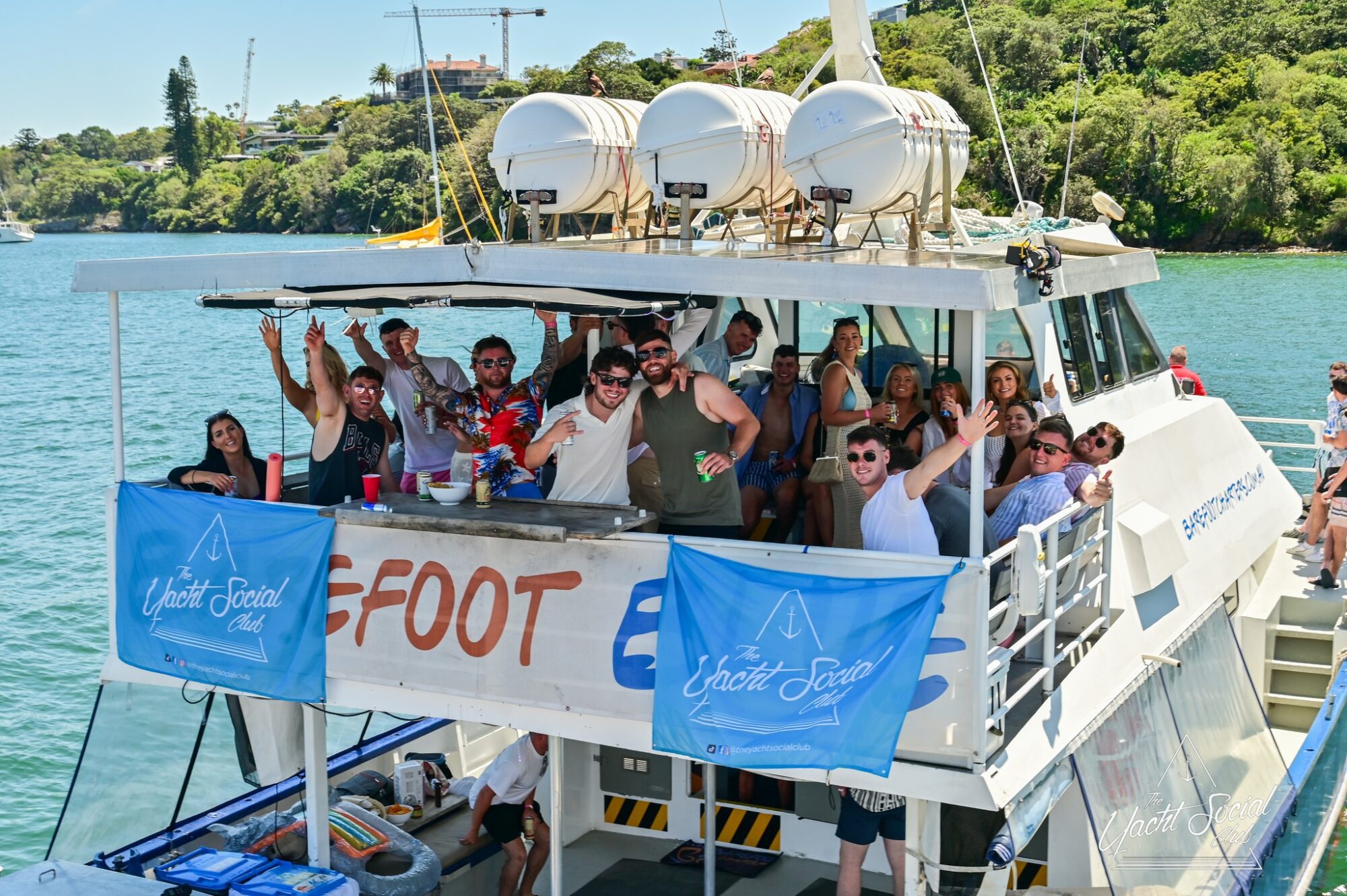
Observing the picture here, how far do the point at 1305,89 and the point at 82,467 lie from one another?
70.2 meters

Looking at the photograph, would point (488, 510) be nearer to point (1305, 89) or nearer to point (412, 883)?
point (412, 883)

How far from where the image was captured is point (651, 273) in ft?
20.6

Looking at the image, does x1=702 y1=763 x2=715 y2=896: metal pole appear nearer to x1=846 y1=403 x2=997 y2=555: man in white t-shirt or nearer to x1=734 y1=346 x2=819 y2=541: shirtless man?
x1=734 y1=346 x2=819 y2=541: shirtless man

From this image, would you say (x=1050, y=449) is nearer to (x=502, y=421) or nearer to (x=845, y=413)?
(x=845, y=413)

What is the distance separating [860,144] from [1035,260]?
1594mm

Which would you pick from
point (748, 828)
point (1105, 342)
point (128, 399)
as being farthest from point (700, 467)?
point (128, 399)

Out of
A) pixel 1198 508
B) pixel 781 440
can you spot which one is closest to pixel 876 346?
pixel 781 440

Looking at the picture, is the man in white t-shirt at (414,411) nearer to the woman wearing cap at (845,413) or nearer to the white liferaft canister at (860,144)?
the woman wearing cap at (845,413)

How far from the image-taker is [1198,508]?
9125 millimetres

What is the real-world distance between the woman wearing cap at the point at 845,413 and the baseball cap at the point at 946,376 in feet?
1.61

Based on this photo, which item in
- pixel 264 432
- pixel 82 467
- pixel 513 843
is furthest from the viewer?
pixel 264 432

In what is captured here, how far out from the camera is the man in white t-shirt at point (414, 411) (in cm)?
771

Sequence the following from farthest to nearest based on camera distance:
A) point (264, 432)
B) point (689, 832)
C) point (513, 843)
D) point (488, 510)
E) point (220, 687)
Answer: point (264, 432), point (689, 832), point (513, 843), point (220, 687), point (488, 510)

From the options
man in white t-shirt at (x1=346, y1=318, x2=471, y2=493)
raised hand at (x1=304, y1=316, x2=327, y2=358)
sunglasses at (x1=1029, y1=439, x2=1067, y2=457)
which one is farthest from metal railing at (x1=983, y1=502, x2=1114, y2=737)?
raised hand at (x1=304, y1=316, x2=327, y2=358)
